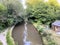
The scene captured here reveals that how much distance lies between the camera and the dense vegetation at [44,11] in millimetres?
34281

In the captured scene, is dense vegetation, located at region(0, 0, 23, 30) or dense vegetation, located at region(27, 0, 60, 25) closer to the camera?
dense vegetation, located at region(0, 0, 23, 30)

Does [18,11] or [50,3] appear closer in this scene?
[18,11]

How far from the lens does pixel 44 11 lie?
121ft

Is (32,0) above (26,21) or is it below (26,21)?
above

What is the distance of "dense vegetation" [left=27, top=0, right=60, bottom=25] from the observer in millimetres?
34281

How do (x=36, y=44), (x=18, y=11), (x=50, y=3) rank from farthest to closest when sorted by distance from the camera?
(x=50, y=3) < (x=18, y=11) < (x=36, y=44)

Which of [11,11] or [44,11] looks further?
[44,11]

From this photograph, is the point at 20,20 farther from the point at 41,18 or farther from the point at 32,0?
the point at 32,0

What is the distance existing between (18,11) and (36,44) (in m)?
14.1

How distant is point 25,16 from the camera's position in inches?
1527

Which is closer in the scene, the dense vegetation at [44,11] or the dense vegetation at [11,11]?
the dense vegetation at [11,11]

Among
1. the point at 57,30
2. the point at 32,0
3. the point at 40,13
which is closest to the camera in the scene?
the point at 57,30

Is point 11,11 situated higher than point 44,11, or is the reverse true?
point 11,11

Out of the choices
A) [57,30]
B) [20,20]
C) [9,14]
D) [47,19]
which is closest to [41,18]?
[47,19]
